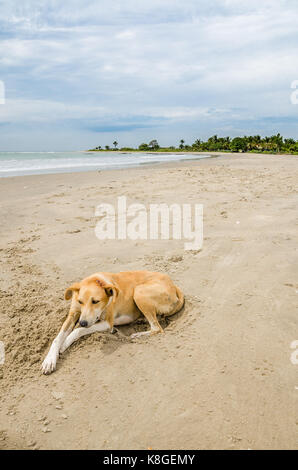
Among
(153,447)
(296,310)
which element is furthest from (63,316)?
(296,310)

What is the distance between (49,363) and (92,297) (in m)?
0.79

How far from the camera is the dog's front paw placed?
134 inches

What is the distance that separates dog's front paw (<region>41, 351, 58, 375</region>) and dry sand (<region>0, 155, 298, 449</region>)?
3.0 inches

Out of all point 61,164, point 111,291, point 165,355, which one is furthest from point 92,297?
point 61,164

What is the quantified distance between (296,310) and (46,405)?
3.23m

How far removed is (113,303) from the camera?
395cm

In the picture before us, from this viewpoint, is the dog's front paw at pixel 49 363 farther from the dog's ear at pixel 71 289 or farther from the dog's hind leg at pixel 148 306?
the dog's hind leg at pixel 148 306

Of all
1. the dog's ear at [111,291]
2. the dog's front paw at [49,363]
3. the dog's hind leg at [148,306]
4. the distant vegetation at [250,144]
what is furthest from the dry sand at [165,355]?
the distant vegetation at [250,144]

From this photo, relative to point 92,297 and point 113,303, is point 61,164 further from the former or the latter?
point 92,297

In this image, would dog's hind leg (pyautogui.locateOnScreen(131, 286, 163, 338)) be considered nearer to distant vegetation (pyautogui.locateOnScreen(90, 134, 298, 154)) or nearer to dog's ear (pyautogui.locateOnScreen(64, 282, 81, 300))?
dog's ear (pyautogui.locateOnScreen(64, 282, 81, 300))

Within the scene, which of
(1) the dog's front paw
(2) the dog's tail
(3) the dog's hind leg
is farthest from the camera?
(2) the dog's tail

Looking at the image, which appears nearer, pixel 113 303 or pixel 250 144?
pixel 113 303

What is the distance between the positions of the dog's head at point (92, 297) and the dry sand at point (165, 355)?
13.8 inches

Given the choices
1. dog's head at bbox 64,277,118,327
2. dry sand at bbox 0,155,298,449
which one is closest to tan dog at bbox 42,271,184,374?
dog's head at bbox 64,277,118,327
